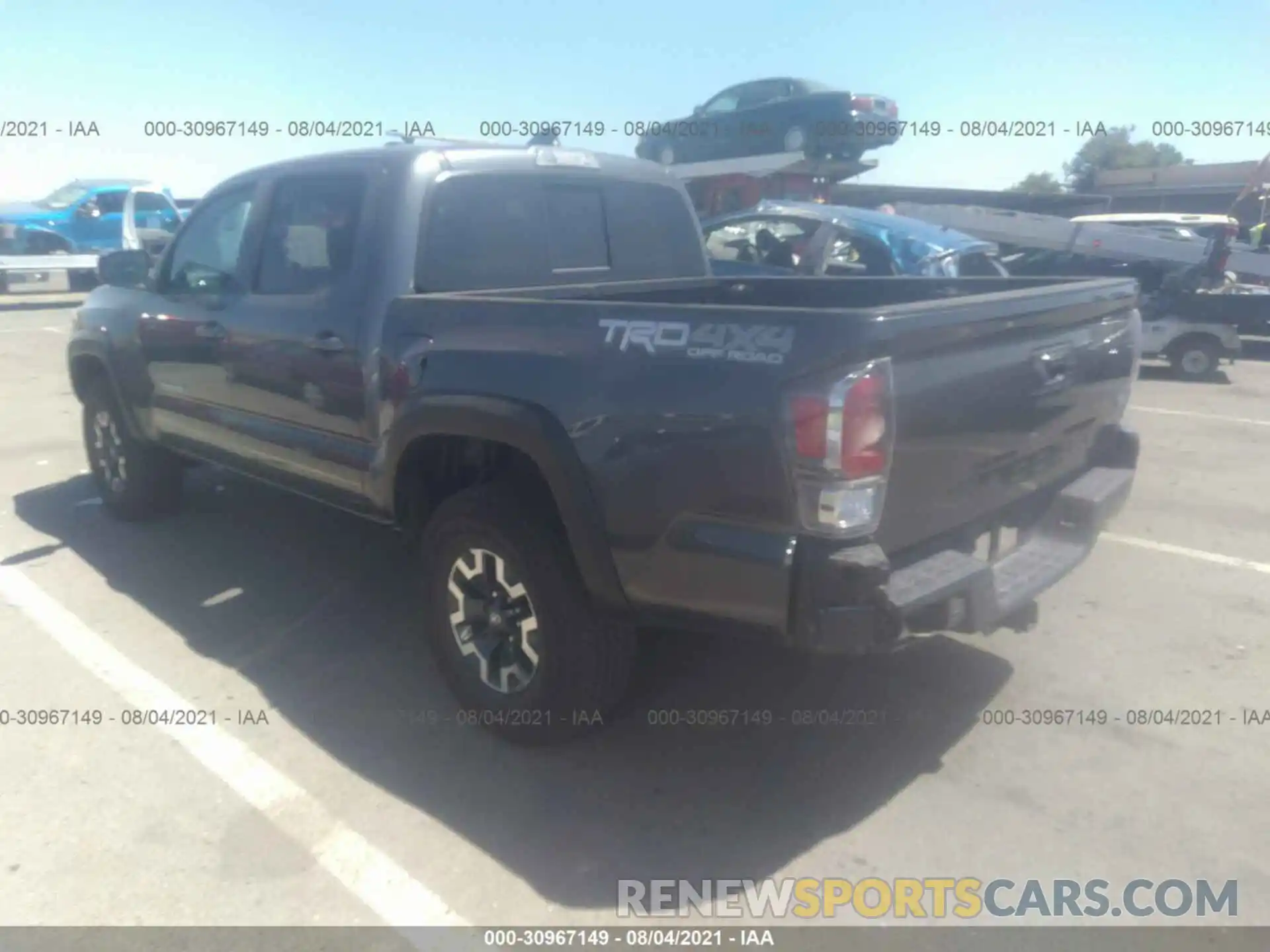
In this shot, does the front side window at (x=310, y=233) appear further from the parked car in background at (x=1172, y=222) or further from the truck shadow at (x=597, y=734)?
the parked car in background at (x=1172, y=222)

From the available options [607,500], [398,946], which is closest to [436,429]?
[607,500]

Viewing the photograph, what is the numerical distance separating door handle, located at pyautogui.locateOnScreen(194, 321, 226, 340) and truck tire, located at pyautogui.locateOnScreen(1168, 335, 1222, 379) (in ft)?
35.4

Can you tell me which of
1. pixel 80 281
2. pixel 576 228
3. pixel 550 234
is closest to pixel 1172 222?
pixel 576 228

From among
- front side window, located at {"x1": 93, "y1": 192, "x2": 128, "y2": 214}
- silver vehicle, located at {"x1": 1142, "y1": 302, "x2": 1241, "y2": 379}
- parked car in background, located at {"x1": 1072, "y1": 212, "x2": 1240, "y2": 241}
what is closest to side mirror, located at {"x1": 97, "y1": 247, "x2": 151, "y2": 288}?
silver vehicle, located at {"x1": 1142, "y1": 302, "x2": 1241, "y2": 379}

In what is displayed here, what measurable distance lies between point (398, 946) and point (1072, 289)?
9.88ft

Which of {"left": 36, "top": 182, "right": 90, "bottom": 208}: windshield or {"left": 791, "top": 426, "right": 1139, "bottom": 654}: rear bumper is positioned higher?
{"left": 36, "top": 182, "right": 90, "bottom": 208}: windshield

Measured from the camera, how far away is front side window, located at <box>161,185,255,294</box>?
4953 mm

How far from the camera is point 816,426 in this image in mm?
2771

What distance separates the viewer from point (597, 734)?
12.5 ft

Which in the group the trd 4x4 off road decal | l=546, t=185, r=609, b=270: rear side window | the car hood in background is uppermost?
the car hood in background

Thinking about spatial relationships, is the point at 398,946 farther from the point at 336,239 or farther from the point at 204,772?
the point at 336,239

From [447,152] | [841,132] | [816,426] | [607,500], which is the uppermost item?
[841,132]

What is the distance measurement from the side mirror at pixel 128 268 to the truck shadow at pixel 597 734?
4.80ft

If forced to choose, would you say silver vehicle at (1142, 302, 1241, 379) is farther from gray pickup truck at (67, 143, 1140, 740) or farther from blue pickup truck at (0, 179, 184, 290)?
blue pickup truck at (0, 179, 184, 290)
